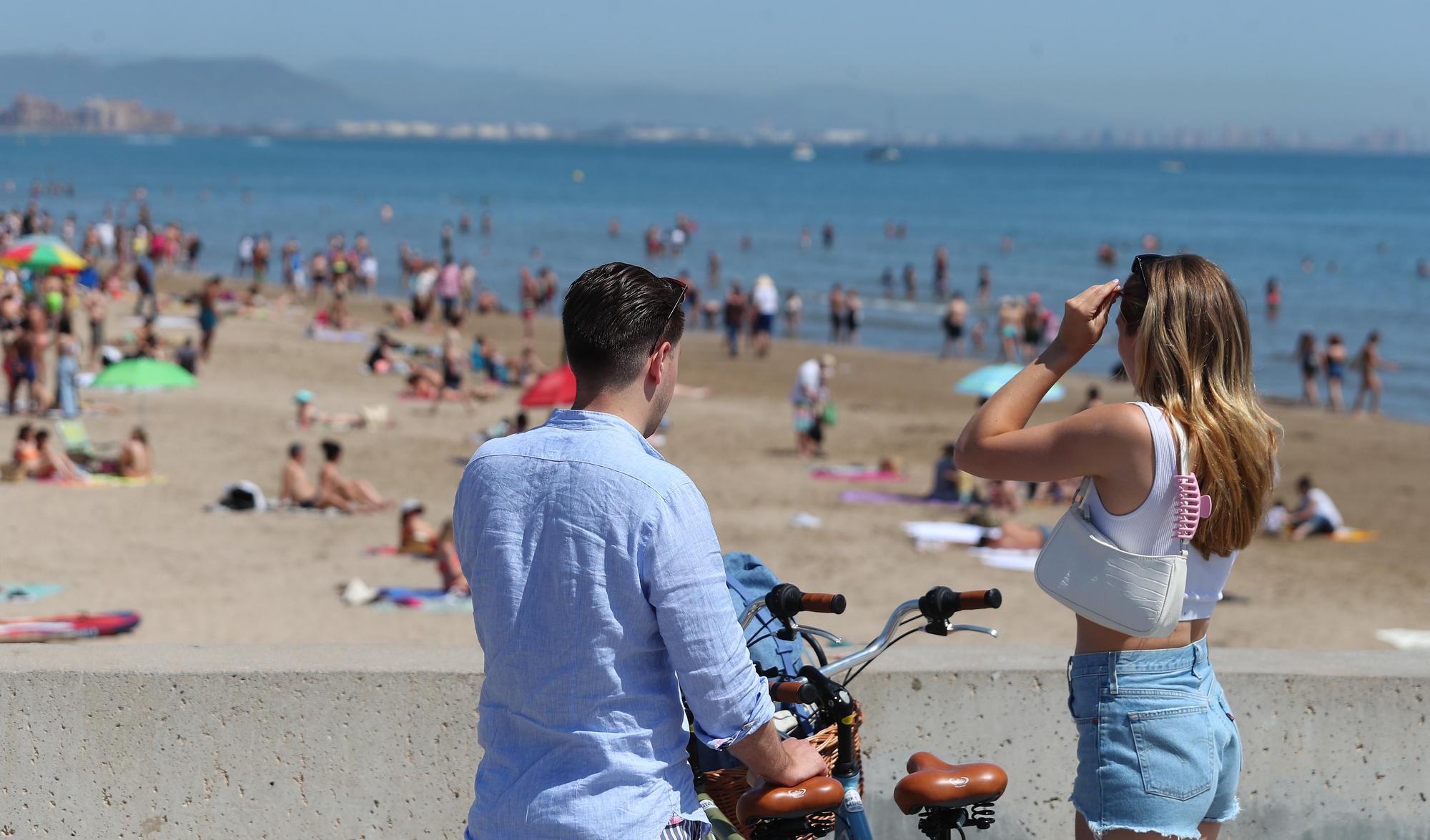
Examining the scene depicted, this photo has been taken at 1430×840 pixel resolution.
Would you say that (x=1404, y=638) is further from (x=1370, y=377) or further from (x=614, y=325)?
(x=1370, y=377)

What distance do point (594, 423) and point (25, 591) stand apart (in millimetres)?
10561

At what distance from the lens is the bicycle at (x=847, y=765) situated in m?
2.44

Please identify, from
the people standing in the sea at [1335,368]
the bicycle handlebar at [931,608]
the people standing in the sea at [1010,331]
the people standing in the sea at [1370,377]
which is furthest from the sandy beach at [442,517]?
the people standing in the sea at [1010,331]

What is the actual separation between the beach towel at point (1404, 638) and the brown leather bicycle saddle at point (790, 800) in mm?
10456

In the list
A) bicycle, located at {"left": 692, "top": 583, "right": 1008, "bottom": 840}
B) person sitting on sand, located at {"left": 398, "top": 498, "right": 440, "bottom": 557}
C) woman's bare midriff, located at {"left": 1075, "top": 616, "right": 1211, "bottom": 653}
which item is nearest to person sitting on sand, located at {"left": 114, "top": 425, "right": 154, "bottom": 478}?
person sitting on sand, located at {"left": 398, "top": 498, "right": 440, "bottom": 557}

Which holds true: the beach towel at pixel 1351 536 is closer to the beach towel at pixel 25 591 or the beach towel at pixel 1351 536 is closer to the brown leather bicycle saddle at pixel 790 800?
the beach towel at pixel 25 591

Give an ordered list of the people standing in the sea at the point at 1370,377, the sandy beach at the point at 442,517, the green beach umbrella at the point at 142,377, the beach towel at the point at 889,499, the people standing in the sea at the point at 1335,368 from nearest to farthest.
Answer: the sandy beach at the point at 442,517 → the green beach umbrella at the point at 142,377 → the beach towel at the point at 889,499 → the people standing in the sea at the point at 1370,377 → the people standing in the sea at the point at 1335,368

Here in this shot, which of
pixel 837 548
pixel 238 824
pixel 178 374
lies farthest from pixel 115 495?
pixel 238 824

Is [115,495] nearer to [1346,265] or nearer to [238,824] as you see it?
[238,824]

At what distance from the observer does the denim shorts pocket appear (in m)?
2.50

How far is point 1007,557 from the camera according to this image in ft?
44.8

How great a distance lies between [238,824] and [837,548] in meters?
10.9

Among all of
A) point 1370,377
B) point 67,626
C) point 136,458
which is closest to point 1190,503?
point 67,626

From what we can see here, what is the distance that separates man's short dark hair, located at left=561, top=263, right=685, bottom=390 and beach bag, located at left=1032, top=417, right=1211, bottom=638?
0.87 meters
